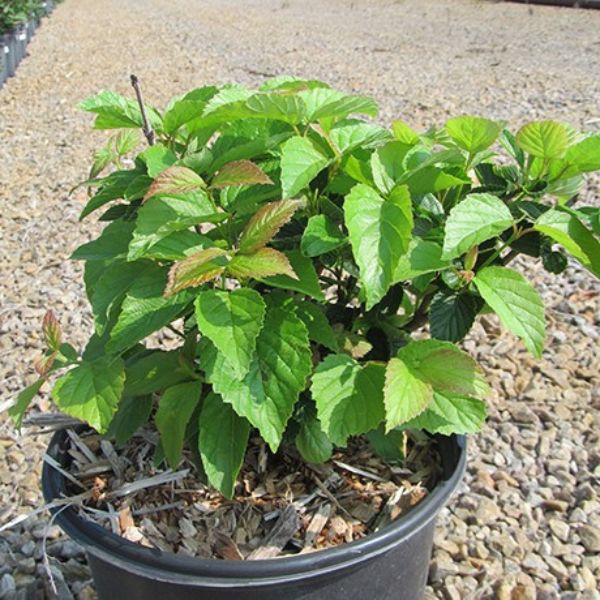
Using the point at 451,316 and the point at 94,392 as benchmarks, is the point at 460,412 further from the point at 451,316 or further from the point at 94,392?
the point at 94,392

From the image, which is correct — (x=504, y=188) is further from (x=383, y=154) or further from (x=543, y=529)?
(x=543, y=529)

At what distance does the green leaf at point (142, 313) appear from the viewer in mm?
1023

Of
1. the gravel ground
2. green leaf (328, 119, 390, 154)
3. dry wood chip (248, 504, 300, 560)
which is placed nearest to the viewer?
green leaf (328, 119, 390, 154)

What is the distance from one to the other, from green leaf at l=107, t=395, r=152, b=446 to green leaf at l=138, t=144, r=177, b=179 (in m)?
0.40

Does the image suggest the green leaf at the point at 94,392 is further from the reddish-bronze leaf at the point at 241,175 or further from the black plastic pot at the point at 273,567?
the reddish-bronze leaf at the point at 241,175

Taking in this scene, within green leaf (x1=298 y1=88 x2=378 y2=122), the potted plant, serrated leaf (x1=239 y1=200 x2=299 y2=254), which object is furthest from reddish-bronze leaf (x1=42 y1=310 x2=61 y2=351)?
green leaf (x1=298 y1=88 x2=378 y2=122)

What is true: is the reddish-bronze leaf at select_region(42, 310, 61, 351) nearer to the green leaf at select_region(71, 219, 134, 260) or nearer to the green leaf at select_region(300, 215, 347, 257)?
the green leaf at select_region(71, 219, 134, 260)

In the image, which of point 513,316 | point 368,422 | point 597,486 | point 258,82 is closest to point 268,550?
point 368,422

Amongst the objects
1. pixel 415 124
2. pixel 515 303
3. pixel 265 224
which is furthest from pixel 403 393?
pixel 415 124

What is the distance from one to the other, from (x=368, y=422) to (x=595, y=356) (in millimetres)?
1645

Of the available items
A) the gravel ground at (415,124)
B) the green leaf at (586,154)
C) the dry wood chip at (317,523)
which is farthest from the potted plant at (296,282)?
the gravel ground at (415,124)

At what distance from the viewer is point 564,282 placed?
2916 mm

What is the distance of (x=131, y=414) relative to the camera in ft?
4.32

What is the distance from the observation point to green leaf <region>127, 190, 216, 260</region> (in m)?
1.02
